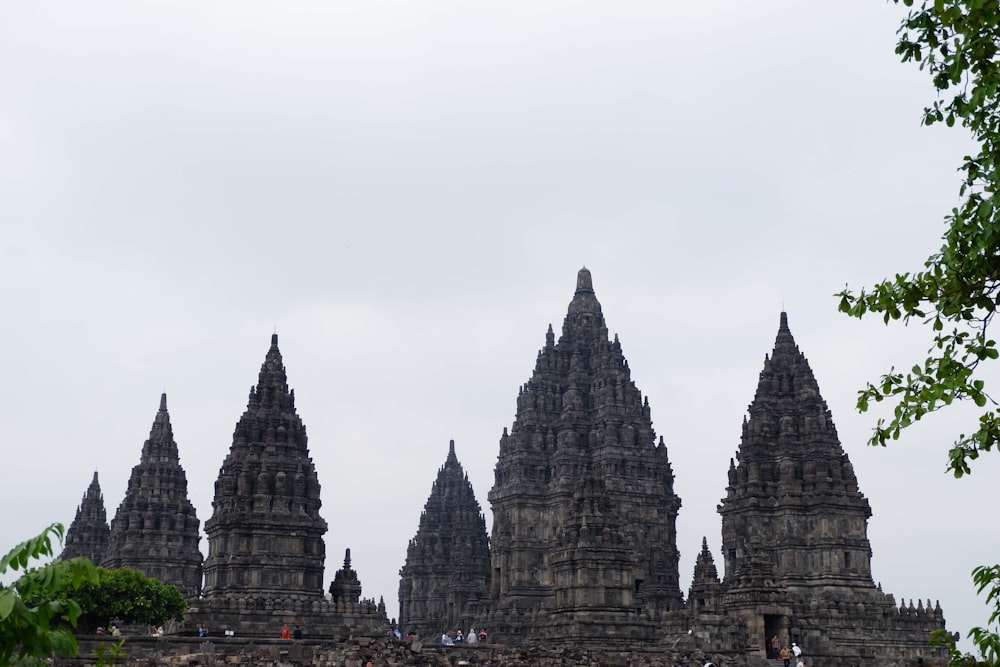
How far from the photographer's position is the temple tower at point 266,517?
51.0 meters

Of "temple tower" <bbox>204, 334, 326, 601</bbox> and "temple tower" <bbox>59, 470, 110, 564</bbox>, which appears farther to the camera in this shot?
"temple tower" <bbox>59, 470, 110, 564</bbox>

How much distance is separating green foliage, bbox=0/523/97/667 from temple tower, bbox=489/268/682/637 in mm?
60316

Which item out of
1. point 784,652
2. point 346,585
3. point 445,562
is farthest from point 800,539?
point 445,562

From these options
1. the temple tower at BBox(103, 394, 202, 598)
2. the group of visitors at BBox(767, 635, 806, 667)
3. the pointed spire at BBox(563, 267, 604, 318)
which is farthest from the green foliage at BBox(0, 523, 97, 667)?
the pointed spire at BBox(563, 267, 604, 318)

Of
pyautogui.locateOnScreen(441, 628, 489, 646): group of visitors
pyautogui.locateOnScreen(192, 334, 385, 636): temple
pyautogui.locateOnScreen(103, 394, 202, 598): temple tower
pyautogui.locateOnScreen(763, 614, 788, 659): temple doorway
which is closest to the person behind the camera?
pyautogui.locateOnScreen(192, 334, 385, 636): temple

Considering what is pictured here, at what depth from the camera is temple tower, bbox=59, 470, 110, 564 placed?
83188 mm

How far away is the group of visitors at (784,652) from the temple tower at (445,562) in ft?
85.4

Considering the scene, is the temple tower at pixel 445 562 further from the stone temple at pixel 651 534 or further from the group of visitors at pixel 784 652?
the group of visitors at pixel 784 652

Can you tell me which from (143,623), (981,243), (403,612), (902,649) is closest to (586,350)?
(403,612)

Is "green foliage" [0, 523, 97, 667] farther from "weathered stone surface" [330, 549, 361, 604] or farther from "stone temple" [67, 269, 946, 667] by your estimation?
"weathered stone surface" [330, 549, 361, 604]

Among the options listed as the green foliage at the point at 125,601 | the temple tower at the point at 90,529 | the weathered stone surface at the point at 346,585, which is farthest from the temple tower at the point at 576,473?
the temple tower at the point at 90,529

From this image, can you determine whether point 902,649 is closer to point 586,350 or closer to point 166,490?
point 586,350

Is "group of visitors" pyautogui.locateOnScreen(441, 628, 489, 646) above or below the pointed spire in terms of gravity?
below

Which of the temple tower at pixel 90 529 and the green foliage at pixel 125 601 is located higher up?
the temple tower at pixel 90 529
